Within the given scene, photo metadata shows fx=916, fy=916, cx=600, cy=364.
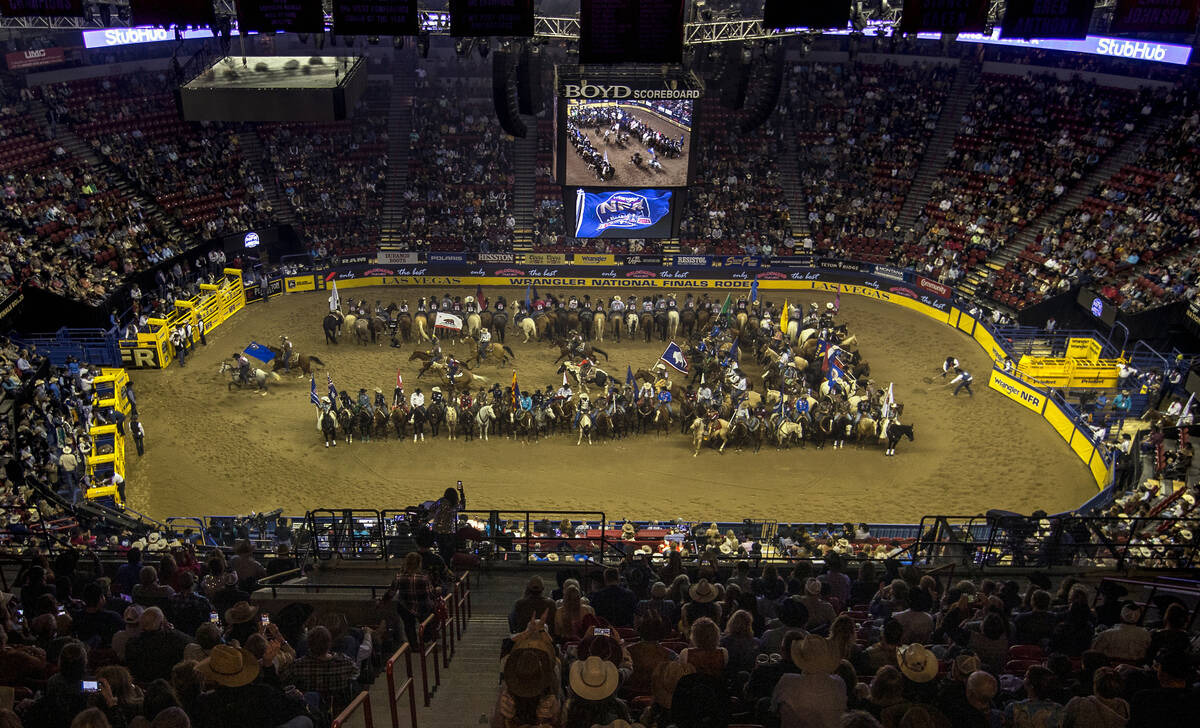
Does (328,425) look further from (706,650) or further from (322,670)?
(706,650)

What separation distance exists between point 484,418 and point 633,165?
12043 mm

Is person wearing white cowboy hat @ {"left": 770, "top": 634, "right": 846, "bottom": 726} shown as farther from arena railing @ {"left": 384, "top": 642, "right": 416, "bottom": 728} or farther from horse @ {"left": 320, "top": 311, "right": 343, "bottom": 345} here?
horse @ {"left": 320, "top": 311, "right": 343, "bottom": 345}

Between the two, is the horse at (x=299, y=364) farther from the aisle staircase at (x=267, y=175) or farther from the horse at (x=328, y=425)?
the aisle staircase at (x=267, y=175)

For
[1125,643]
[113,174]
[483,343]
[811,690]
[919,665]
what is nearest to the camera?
[811,690]

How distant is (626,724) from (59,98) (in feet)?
132

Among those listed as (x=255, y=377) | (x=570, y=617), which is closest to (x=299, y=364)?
(x=255, y=377)

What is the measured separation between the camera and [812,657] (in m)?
7.57

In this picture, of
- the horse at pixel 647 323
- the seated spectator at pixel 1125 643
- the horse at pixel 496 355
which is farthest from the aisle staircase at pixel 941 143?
the seated spectator at pixel 1125 643

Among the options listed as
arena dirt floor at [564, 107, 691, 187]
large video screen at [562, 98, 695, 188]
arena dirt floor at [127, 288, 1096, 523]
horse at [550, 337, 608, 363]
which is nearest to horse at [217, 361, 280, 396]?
arena dirt floor at [127, 288, 1096, 523]

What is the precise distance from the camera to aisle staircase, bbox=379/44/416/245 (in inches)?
1606

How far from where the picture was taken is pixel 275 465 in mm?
23891

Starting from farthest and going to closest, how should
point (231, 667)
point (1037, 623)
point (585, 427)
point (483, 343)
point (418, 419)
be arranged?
1. point (483, 343)
2. point (585, 427)
3. point (418, 419)
4. point (1037, 623)
5. point (231, 667)

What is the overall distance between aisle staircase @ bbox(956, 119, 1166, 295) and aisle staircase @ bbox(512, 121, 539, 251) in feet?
59.4

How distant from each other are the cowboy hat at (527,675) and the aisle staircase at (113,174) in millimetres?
33035
